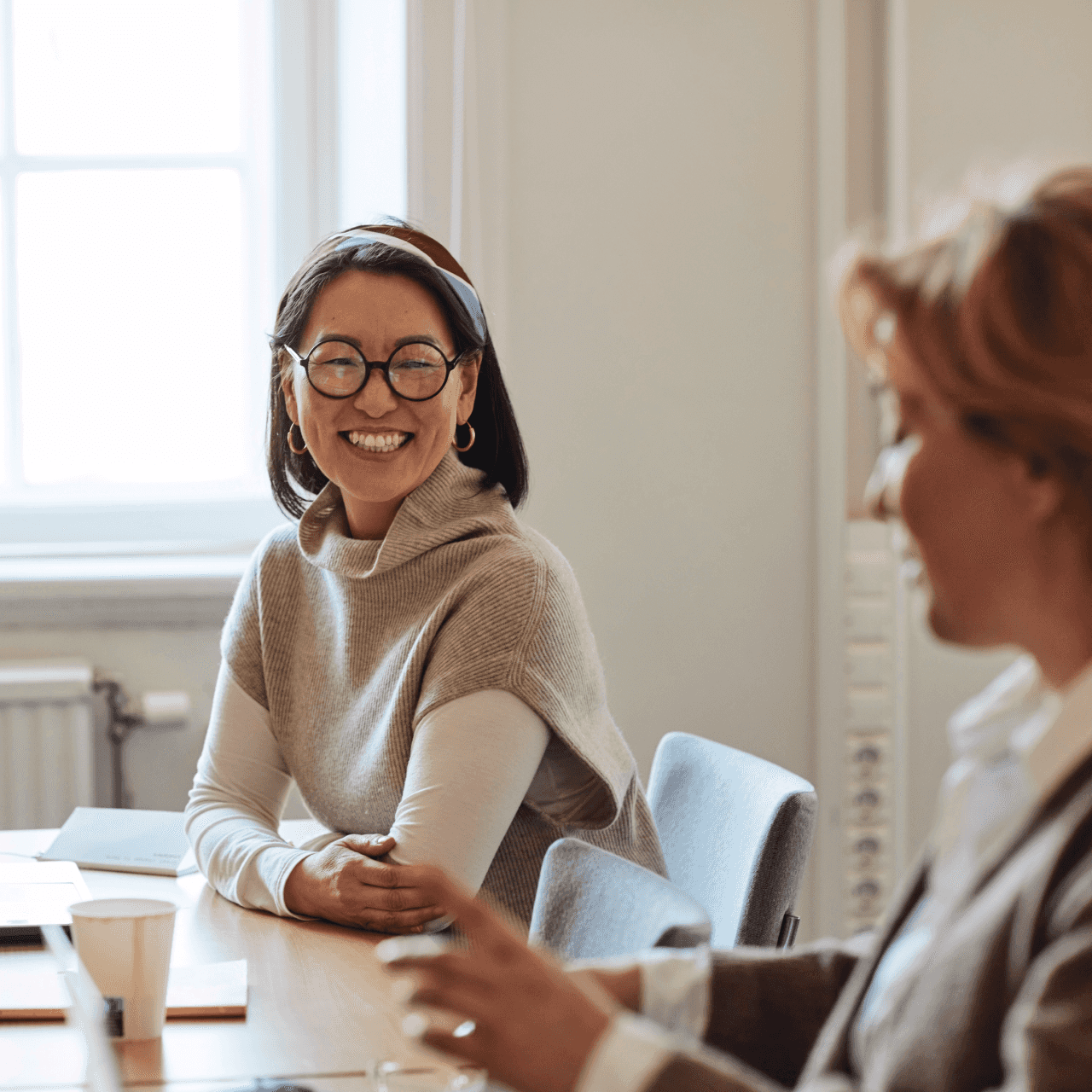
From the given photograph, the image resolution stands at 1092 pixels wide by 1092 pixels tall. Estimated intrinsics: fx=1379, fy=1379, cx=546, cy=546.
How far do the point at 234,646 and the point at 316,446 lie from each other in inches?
10.8

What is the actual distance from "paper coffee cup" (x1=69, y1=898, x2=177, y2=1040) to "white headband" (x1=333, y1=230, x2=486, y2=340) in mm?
867

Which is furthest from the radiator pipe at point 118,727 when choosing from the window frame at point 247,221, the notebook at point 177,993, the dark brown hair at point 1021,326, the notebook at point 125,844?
the dark brown hair at point 1021,326

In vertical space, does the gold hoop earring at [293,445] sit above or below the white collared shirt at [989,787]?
above

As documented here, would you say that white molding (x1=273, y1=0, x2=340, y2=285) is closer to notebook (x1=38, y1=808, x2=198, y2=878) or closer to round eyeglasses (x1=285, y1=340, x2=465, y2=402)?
round eyeglasses (x1=285, y1=340, x2=465, y2=402)

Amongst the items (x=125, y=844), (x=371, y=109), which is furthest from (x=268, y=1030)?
(x=371, y=109)

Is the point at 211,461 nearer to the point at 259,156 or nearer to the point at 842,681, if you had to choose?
the point at 259,156

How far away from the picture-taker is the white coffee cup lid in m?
0.98

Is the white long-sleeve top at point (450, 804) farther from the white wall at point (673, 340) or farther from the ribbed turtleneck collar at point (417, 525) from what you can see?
the white wall at point (673, 340)

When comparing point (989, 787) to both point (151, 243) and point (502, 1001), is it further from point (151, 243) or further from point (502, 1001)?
point (151, 243)

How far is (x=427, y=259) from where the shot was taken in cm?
162

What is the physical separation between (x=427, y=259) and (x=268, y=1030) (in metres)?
0.92

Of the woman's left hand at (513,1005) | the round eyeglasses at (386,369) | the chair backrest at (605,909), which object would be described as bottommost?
the chair backrest at (605,909)

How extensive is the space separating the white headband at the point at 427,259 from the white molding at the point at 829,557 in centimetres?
111

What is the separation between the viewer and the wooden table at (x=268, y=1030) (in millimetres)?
953
